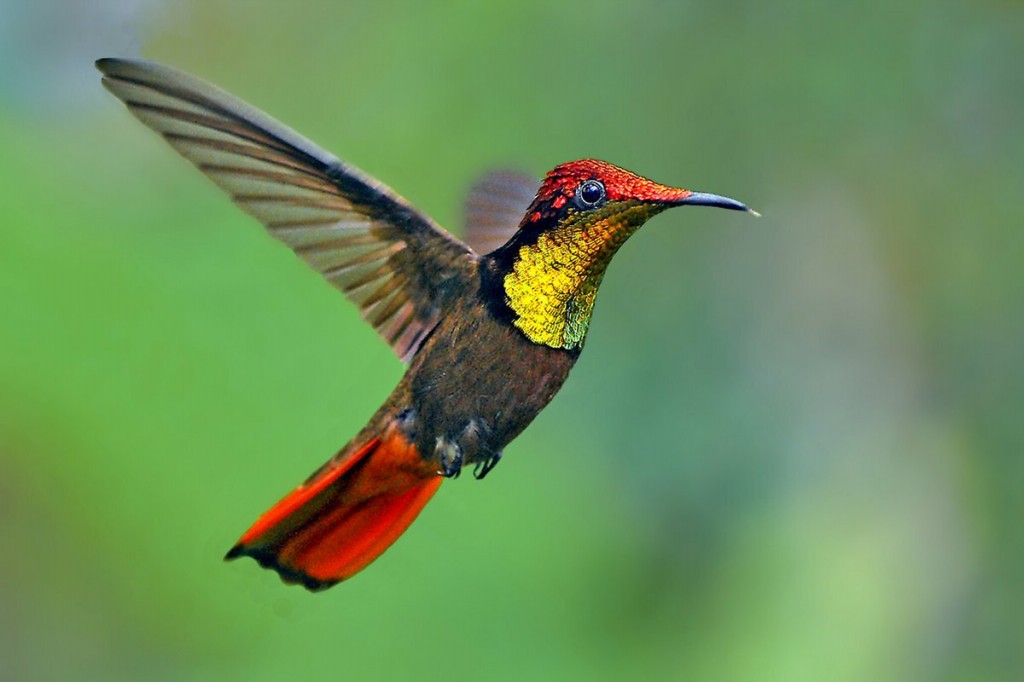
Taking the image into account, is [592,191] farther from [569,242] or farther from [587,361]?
[587,361]

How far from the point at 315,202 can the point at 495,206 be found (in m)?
0.27

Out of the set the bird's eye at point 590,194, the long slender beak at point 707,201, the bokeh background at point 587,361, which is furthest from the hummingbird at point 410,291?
the bokeh background at point 587,361

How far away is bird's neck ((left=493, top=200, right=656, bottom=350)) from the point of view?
1.08 meters

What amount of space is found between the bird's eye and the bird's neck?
0.01 meters

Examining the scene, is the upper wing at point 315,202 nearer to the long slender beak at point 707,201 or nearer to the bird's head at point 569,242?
the bird's head at point 569,242

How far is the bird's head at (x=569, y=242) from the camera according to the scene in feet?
3.36

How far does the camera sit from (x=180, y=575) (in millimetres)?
2842

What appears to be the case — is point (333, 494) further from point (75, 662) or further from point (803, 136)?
point (803, 136)

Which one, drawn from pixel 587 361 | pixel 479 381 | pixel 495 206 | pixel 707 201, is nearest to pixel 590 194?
pixel 707 201

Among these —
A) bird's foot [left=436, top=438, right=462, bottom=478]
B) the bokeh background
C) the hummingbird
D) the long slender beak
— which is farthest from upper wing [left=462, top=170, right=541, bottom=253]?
the bokeh background

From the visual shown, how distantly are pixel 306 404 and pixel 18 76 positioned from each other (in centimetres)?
103

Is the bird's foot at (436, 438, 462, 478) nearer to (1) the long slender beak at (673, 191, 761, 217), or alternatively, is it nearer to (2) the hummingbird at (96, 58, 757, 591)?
(2) the hummingbird at (96, 58, 757, 591)

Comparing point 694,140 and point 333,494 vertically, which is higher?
point 694,140

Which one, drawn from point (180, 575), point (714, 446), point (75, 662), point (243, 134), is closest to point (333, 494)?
point (243, 134)
